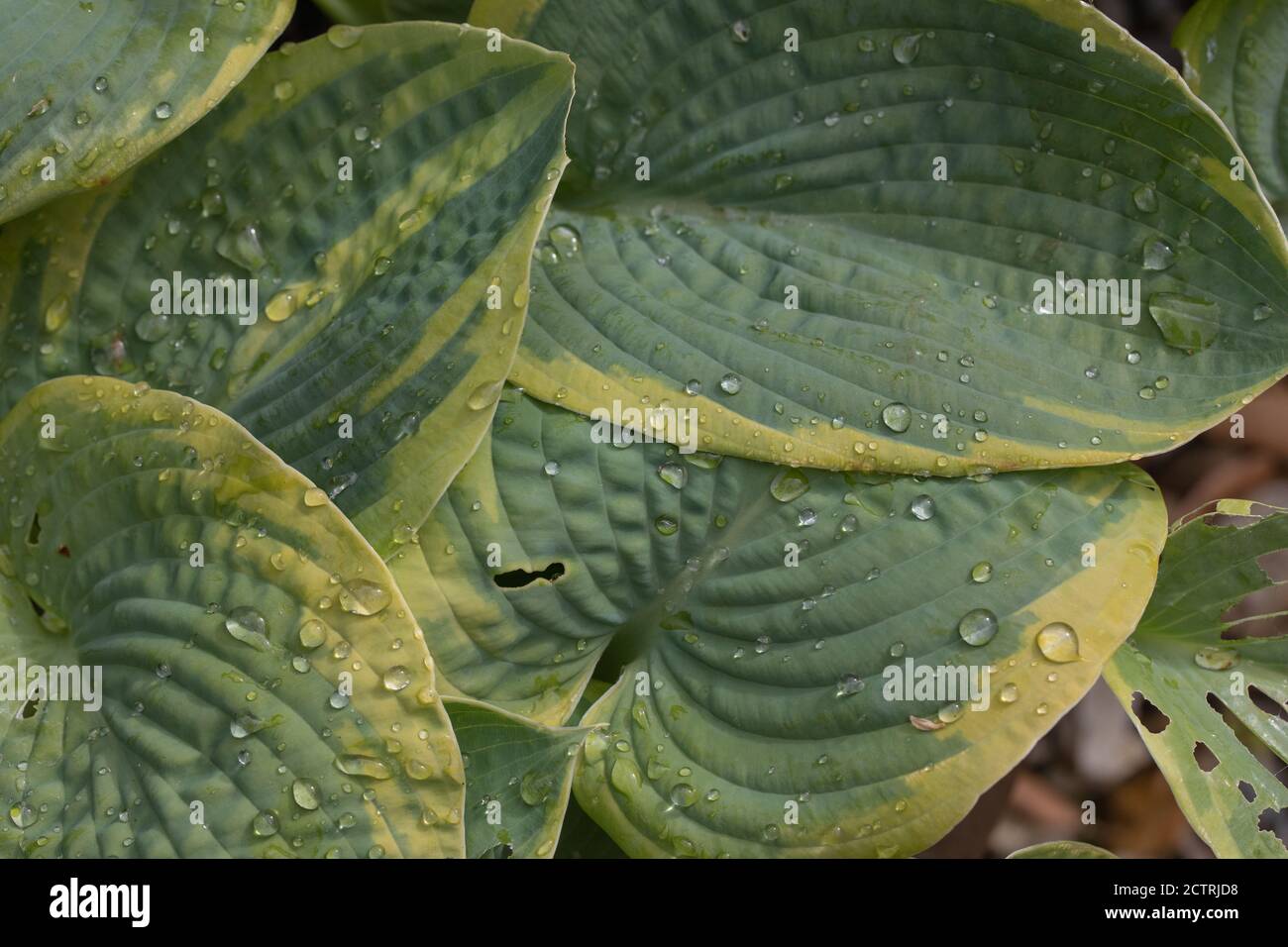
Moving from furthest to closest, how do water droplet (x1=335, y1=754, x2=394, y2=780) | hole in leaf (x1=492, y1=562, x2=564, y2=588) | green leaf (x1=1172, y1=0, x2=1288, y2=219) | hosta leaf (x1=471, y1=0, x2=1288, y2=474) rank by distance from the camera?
1. green leaf (x1=1172, y1=0, x2=1288, y2=219)
2. hole in leaf (x1=492, y1=562, x2=564, y2=588)
3. hosta leaf (x1=471, y1=0, x2=1288, y2=474)
4. water droplet (x1=335, y1=754, x2=394, y2=780)

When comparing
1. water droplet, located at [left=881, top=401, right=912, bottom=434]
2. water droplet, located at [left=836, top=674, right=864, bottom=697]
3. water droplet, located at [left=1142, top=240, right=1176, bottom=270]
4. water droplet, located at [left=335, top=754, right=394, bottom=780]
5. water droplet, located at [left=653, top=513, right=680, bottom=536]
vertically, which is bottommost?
water droplet, located at [left=335, top=754, right=394, bottom=780]

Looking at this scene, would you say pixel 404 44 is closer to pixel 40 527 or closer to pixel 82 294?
pixel 82 294

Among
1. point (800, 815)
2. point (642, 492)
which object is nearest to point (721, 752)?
point (800, 815)

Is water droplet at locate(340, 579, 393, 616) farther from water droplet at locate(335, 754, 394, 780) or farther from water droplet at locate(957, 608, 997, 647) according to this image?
water droplet at locate(957, 608, 997, 647)

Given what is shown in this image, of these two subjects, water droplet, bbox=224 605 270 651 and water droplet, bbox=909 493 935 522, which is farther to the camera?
water droplet, bbox=909 493 935 522

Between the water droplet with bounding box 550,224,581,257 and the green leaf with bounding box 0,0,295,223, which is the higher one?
the green leaf with bounding box 0,0,295,223

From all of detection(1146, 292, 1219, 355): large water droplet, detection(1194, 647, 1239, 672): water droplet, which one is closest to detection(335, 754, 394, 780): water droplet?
detection(1146, 292, 1219, 355): large water droplet

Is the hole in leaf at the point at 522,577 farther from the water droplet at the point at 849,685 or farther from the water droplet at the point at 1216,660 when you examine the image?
the water droplet at the point at 1216,660
